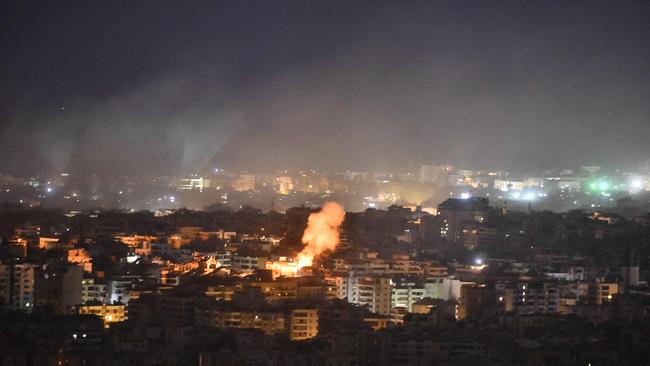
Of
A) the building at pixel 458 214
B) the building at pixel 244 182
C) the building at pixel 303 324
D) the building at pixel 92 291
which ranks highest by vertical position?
the building at pixel 244 182

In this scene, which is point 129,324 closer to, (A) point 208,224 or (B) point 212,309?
(B) point 212,309

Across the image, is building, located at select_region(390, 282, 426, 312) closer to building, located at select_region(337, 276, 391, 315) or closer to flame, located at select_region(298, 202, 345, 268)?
building, located at select_region(337, 276, 391, 315)

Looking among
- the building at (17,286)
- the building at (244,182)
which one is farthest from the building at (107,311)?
the building at (244,182)

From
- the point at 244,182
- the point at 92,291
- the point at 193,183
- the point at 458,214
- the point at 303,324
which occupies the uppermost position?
the point at 244,182

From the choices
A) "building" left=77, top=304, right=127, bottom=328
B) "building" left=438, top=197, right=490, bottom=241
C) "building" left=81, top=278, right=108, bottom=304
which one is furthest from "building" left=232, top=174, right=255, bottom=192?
"building" left=77, top=304, right=127, bottom=328

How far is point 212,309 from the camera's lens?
11328 millimetres

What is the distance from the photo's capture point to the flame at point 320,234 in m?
14.8

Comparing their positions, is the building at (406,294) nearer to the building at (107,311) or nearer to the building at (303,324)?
the building at (303,324)

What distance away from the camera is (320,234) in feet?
52.2

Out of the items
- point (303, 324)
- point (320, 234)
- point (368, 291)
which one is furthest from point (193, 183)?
point (303, 324)

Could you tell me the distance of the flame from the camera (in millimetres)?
14844

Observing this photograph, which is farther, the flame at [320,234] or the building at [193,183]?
the building at [193,183]

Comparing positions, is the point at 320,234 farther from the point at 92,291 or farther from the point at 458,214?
the point at 458,214

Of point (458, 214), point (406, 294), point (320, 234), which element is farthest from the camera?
point (458, 214)
